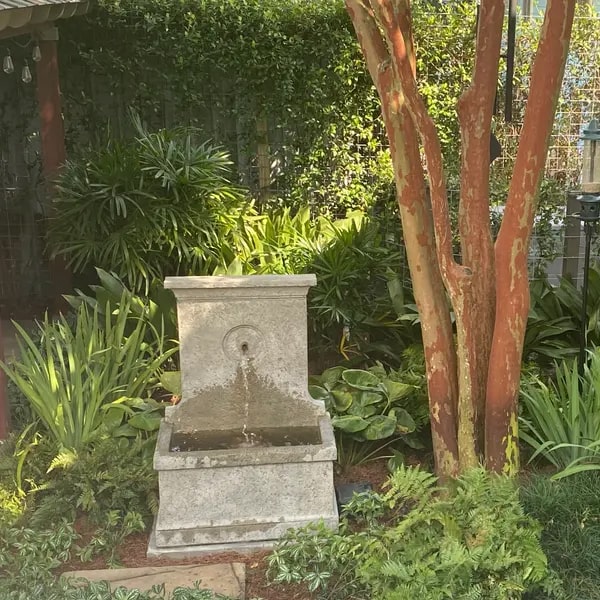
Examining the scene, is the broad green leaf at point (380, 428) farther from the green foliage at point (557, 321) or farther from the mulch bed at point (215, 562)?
the green foliage at point (557, 321)

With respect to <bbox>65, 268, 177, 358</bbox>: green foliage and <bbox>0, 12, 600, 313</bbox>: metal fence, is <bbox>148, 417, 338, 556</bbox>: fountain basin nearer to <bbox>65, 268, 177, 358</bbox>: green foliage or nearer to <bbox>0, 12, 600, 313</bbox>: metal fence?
<bbox>65, 268, 177, 358</bbox>: green foliage

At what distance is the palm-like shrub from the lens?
568cm

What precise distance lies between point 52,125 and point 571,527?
4.94m

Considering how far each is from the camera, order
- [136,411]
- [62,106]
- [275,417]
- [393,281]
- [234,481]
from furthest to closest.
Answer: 1. [62,106]
2. [393,281]
3. [136,411]
4. [275,417]
5. [234,481]

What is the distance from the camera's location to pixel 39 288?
7.13 m

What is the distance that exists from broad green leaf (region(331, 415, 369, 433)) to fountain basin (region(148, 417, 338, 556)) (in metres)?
0.43

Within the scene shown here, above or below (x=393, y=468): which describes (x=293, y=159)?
above

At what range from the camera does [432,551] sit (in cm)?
305

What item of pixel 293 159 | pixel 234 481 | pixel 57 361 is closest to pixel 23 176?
pixel 293 159

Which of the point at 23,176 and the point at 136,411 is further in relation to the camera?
the point at 23,176

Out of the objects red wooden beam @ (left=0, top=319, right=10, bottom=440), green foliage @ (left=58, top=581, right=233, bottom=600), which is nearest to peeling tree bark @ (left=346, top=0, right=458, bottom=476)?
green foliage @ (left=58, top=581, right=233, bottom=600)

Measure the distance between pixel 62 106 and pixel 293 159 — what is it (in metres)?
2.07

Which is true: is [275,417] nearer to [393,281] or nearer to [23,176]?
[393,281]

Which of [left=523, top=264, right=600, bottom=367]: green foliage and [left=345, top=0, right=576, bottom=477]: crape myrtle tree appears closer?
[left=345, top=0, right=576, bottom=477]: crape myrtle tree
